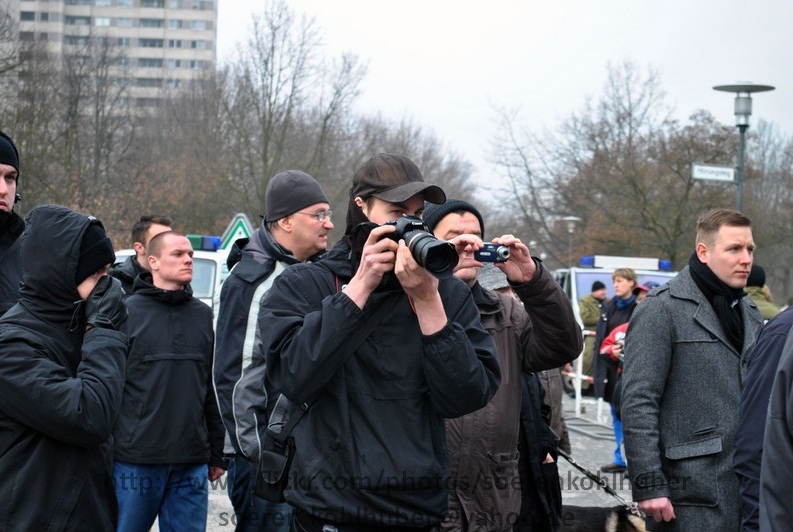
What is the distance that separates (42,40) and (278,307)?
25.9 meters

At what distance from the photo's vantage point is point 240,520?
183 inches

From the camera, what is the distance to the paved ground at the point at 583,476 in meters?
7.88

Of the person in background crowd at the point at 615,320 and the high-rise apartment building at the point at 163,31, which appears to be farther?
the high-rise apartment building at the point at 163,31

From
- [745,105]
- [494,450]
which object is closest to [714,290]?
[494,450]

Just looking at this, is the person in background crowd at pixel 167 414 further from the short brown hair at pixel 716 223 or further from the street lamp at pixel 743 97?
the street lamp at pixel 743 97

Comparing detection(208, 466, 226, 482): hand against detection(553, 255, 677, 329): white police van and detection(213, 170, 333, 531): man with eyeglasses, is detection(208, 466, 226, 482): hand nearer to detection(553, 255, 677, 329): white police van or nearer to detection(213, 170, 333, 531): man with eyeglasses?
detection(213, 170, 333, 531): man with eyeglasses

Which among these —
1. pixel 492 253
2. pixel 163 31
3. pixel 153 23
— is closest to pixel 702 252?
pixel 492 253

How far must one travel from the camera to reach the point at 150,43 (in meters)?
113

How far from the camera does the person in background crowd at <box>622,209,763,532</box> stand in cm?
431

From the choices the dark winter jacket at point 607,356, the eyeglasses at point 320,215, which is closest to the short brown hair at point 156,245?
the eyeglasses at point 320,215

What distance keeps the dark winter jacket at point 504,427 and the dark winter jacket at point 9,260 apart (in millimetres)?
1902

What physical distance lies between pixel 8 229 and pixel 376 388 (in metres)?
2.03

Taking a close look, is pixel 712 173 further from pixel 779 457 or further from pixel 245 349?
pixel 779 457

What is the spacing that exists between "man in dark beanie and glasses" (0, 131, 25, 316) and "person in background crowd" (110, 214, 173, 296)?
1.65 metres
